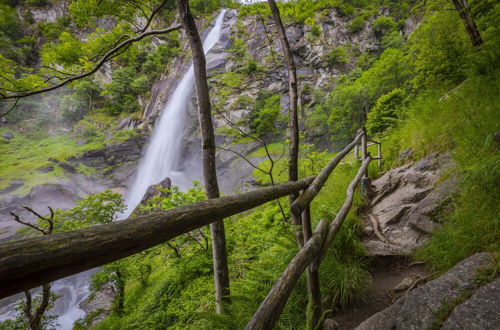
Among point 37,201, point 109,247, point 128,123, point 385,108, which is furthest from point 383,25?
point 37,201

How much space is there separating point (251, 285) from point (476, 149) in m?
3.29

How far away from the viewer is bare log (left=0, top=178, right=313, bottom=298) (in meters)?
0.53

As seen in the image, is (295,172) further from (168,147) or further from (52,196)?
(52,196)

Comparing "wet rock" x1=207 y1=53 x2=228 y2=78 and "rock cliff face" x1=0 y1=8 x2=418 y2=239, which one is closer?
"rock cliff face" x1=0 y1=8 x2=418 y2=239

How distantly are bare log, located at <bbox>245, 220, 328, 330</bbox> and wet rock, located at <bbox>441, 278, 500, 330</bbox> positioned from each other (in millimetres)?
865

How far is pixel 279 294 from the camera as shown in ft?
4.02

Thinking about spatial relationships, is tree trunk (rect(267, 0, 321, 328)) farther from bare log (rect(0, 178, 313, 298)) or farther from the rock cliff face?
the rock cliff face

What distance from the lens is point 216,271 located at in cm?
326

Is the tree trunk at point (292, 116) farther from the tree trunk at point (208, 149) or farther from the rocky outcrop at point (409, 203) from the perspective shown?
the rocky outcrop at point (409, 203)

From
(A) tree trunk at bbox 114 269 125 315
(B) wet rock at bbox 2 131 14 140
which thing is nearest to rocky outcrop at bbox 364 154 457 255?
(A) tree trunk at bbox 114 269 125 315

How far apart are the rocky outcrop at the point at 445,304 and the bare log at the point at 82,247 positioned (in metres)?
1.62

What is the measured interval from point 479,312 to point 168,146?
26.7 meters

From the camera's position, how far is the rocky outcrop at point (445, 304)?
1305 millimetres

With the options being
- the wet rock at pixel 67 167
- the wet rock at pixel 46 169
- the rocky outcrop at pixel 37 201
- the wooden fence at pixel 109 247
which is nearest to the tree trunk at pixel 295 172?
the wooden fence at pixel 109 247
